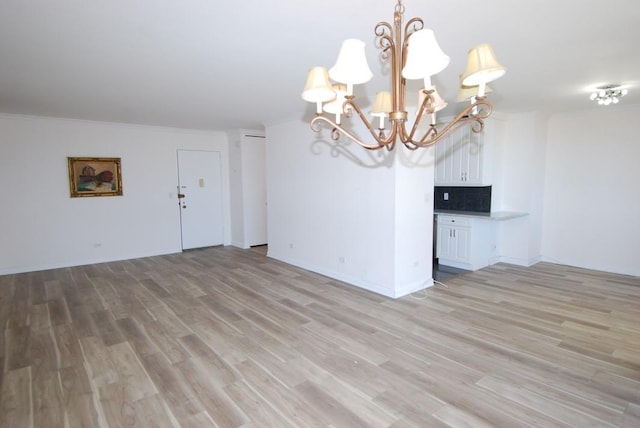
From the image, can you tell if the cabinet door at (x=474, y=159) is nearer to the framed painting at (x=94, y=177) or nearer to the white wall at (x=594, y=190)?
the white wall at (x=594, y=190)

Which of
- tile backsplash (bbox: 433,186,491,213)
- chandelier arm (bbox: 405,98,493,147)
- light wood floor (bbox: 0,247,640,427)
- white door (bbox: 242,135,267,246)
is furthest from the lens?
white door (bbox: 242,135,267,246)

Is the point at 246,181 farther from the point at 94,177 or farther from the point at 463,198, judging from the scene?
the point at 463,198

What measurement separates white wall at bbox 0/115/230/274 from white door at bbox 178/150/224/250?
167mm

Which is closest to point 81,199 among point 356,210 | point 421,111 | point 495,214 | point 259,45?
point 356,210

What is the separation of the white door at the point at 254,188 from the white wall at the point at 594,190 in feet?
17.9

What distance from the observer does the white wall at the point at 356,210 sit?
170 inches

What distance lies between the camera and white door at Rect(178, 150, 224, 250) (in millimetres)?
7098

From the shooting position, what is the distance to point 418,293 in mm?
4449

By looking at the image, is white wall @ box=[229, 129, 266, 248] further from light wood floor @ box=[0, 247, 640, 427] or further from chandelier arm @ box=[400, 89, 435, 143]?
chandelier arm @ box=[400, 89, 435, 143]

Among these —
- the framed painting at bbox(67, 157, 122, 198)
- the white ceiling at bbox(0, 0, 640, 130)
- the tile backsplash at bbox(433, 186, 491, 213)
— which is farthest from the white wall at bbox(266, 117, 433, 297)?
the framed painting at bbox(67, 157, 122, 198)

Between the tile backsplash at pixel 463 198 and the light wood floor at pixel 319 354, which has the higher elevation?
the tile backsplash at pixel 463 198

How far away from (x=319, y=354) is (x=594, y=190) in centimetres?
519

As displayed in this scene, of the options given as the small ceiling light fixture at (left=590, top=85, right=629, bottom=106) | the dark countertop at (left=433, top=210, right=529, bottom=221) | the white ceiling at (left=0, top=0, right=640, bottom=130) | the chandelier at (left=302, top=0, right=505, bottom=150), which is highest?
the white ceiling at (left=0, top=0, right=640, bottom=130)

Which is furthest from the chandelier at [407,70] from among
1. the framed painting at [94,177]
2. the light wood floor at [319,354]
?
the framed painting at [94,177]
